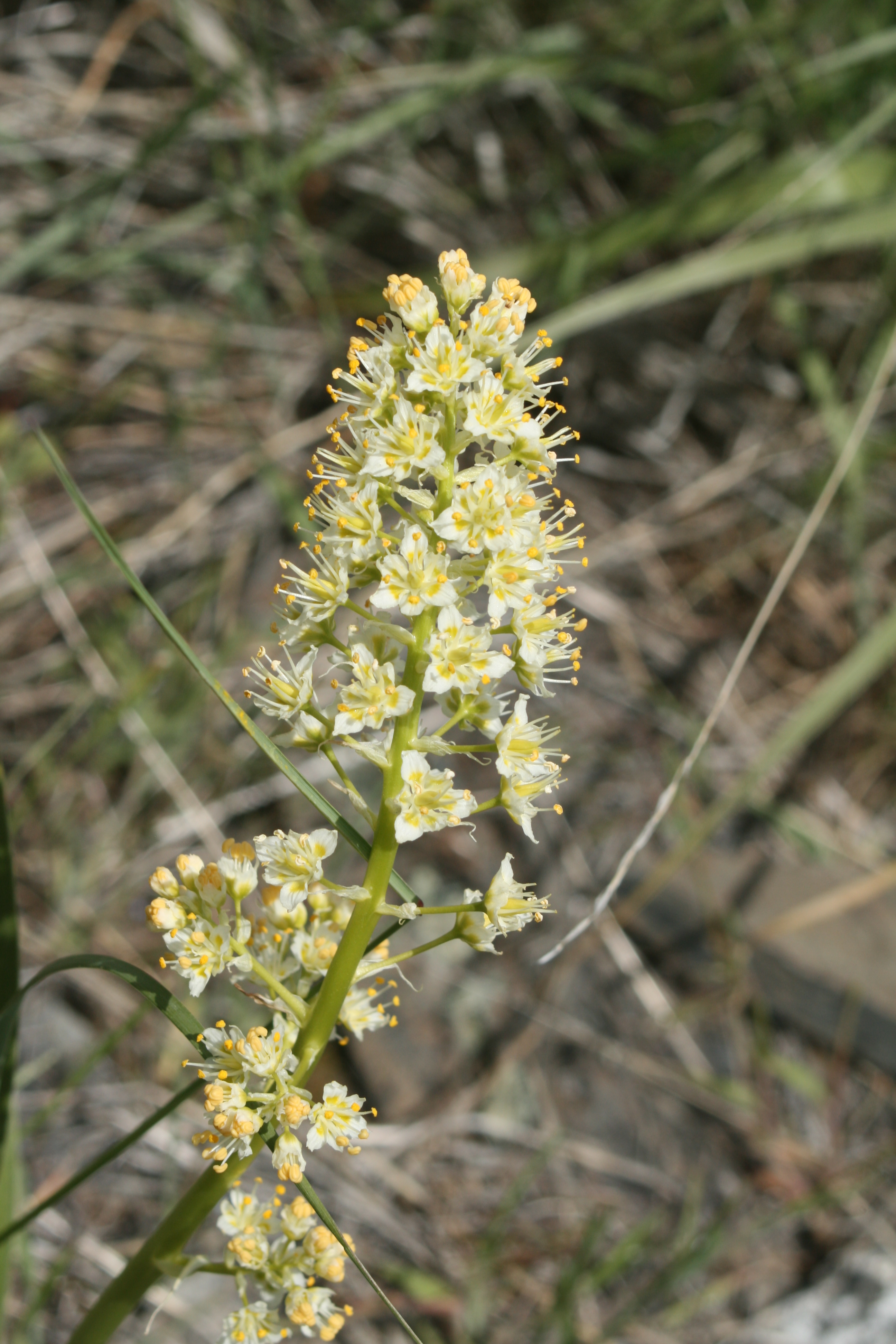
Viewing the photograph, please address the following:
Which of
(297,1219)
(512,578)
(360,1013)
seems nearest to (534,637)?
(512,578)

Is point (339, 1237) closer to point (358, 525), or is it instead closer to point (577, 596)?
point (358, 525)

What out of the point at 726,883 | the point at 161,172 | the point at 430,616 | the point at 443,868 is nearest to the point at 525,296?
the point at 430,616

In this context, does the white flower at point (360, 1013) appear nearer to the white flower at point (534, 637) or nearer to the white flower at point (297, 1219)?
the white flower at point (297, 1219)

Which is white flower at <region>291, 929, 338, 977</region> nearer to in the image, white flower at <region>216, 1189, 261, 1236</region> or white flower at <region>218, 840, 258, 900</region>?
white flower at <region>218, 840, 258, 900</region>

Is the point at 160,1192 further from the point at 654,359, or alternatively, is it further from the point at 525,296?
the point at 654,359

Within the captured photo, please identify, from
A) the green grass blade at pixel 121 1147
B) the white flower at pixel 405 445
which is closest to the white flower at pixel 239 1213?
the green grass blade at pixel 121 1147

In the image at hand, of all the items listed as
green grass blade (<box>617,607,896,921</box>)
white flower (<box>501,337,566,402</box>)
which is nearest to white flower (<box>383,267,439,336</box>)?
white flower (<box>501,337,566,402</box>)
